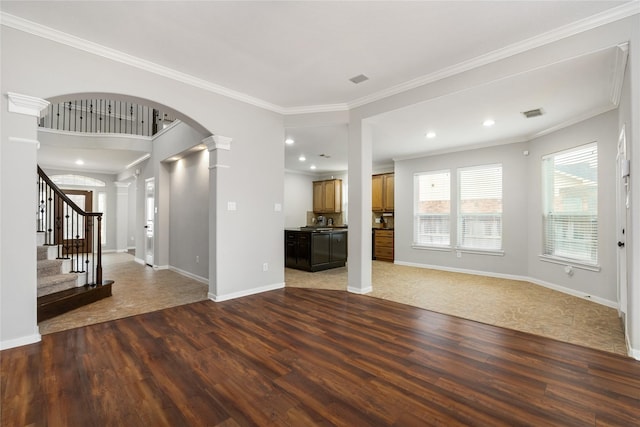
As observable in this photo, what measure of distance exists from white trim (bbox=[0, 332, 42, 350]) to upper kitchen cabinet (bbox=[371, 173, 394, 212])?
7.08 metres

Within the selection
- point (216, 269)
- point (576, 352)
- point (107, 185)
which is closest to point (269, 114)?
point (216, 269)

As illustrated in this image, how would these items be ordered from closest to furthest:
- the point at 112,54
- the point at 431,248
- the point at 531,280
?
1. the point at 112,54
2. the point at 531,280
3. the point at 431,248

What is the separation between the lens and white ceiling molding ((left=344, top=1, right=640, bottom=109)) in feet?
8.11

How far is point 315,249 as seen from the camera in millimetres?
6297

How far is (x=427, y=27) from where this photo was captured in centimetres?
272

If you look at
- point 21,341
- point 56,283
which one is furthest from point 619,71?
point 56,283

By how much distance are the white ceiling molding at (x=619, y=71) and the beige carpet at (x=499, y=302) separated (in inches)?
102

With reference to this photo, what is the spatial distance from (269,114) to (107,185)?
8.46 meters

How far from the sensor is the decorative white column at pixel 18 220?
257 cm

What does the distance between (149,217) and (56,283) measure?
3.66 metres

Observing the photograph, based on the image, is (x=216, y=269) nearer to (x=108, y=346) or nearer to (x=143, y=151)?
(x=108, y=346)

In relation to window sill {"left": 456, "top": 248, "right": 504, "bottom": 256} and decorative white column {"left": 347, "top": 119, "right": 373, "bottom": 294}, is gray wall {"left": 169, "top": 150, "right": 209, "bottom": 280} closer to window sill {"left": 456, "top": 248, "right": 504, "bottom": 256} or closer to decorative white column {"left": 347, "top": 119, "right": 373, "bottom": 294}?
decorative white column {"left": 347, "top": 119, "right": 373, "bottom": 294}

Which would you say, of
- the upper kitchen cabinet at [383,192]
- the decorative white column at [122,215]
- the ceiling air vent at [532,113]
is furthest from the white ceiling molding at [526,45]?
the decorative white column at [122,215]

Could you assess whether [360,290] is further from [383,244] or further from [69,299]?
[69,299]
